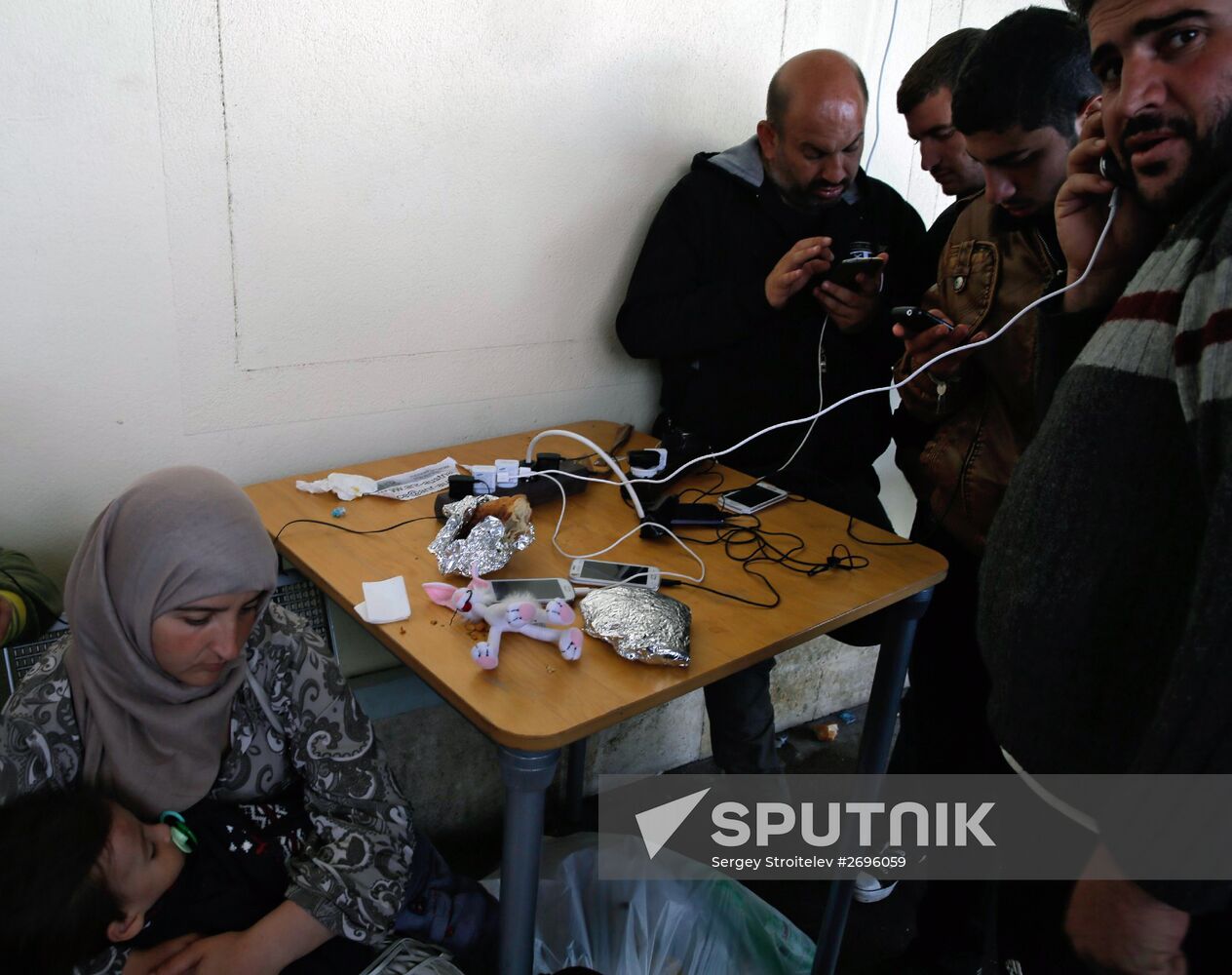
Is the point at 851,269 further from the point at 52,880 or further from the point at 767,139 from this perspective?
the point at 52,880

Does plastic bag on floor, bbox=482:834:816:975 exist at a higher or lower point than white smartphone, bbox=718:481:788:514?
lower

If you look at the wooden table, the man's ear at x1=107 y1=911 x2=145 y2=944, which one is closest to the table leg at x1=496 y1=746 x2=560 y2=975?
the wooden table

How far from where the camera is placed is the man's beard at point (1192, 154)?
80 centimetres

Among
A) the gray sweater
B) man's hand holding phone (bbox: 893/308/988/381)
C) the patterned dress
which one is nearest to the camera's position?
the gray sweater

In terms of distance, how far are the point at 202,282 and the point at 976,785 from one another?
68.7 inches

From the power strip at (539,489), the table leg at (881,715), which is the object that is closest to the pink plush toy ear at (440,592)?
the power strip at (539,489)

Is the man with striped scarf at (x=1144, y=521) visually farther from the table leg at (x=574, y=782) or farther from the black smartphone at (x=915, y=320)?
the table leg at (x=574, y=782)

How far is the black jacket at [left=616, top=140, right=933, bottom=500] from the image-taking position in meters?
2.12

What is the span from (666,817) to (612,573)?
3.60 ft

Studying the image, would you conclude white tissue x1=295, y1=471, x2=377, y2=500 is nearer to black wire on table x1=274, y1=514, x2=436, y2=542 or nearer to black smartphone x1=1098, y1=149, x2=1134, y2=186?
black wire on table x1=274, y1=514, x2=436, y2=542

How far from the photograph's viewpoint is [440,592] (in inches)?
53.8

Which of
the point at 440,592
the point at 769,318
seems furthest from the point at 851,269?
the point at 440,592

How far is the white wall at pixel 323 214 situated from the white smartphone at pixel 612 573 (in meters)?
0.74

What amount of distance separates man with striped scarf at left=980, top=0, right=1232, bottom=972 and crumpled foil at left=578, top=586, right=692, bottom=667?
0.43 metres
